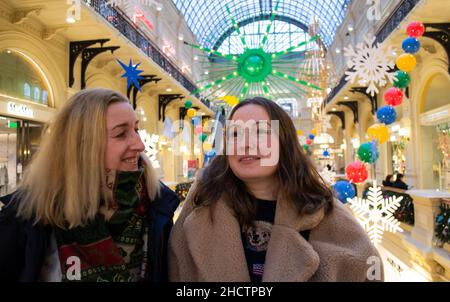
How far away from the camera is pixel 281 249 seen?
1349 mm

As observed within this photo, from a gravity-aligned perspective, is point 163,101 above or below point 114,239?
above

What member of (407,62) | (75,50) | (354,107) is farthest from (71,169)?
(354,107)

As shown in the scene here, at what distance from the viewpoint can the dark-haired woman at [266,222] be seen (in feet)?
4.45

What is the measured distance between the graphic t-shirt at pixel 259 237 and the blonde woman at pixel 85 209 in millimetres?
368

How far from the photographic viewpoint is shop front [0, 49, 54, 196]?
7.64 meters

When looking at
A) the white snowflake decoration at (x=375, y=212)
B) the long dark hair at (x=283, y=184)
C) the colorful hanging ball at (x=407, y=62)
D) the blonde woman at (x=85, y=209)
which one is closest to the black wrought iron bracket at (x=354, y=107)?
the colorful hanging ball at (x=407, y=62)

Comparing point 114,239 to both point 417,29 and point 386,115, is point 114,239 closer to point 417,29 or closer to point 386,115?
point 386,115

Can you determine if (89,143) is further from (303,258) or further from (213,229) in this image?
(303,258)

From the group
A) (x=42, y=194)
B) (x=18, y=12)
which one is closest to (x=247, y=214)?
(x=42, y=194)

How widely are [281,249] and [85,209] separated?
791 millimetres

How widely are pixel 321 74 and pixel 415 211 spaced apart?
4.50 metres

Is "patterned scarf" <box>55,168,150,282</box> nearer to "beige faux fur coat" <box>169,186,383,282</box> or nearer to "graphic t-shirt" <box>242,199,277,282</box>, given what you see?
"beige faux fur coat" <box>169,186,383,282</box>

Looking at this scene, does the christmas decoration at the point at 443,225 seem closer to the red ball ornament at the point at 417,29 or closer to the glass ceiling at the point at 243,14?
the red ball ornament at the point at 417,29

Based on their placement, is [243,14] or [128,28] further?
[243,14]
